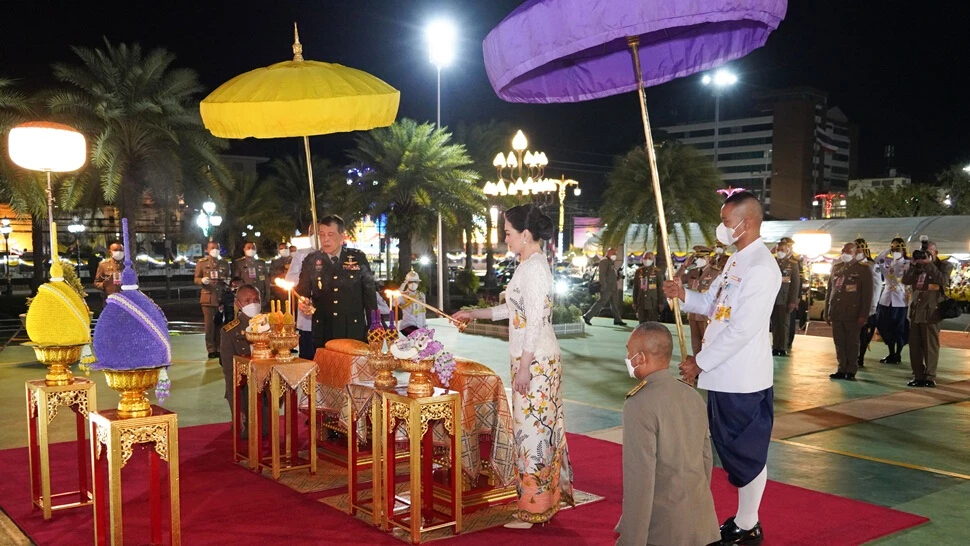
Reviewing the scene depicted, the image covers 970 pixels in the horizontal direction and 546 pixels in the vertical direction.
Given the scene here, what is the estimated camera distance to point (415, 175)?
24188 mm

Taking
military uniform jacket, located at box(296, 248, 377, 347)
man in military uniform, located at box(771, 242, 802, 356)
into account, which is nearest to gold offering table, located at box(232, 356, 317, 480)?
military uniform jacket, located at box(296, 248, 377, 347)

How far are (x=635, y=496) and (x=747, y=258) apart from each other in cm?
179

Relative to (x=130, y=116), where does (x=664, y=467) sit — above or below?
below

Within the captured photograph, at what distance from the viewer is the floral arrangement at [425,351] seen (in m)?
4.70

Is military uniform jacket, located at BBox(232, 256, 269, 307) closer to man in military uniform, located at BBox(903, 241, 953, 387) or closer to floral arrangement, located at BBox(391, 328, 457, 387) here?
floral arrangement, located at BBox(391, 328, 457, 387)

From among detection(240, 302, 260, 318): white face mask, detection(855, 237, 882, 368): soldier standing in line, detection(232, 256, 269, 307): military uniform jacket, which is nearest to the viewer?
detection(240, 302, 260, 318): white face mask

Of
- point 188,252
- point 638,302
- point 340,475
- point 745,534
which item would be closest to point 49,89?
point 638,302

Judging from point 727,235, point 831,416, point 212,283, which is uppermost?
point 727,235

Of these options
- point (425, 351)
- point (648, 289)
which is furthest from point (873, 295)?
point (425, 351)

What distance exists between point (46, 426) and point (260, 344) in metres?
1.57

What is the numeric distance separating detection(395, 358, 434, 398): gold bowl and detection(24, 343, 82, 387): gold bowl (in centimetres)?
213

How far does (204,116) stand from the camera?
6.59 meters

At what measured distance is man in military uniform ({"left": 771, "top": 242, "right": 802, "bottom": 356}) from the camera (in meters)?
12.8

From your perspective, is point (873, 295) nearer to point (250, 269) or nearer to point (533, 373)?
point (533, 373)
